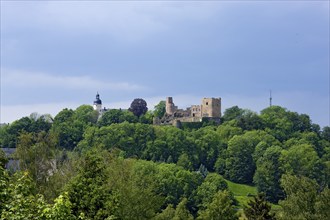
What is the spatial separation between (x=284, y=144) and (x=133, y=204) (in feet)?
376

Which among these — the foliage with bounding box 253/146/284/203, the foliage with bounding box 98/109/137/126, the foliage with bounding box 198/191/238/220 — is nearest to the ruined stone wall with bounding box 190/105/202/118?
the foliage with bounding box 98/109/137/126

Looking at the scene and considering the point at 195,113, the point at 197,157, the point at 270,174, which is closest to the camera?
the point at 270,174

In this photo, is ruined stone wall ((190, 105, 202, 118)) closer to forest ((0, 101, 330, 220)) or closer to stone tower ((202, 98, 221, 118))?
stone tower ((202, 98, 221, 118))

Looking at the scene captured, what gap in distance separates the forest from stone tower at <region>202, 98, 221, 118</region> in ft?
11.1

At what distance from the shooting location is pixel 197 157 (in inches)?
5787

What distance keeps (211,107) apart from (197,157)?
30692mm

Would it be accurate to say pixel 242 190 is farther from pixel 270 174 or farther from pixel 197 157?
pixel 197 157

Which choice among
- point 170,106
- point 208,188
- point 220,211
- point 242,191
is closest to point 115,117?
point 170,106

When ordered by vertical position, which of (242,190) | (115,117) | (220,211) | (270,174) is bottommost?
(242,190)

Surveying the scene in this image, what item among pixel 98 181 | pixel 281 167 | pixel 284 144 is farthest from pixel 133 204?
pixel 284 144

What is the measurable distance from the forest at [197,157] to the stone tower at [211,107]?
3.39 meters

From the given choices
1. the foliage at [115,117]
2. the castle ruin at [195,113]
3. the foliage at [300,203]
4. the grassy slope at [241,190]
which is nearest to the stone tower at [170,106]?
the castle ruin at [195,113]

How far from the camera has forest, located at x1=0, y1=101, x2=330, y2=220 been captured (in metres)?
49.1

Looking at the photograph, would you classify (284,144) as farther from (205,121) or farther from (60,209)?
(60,209)
